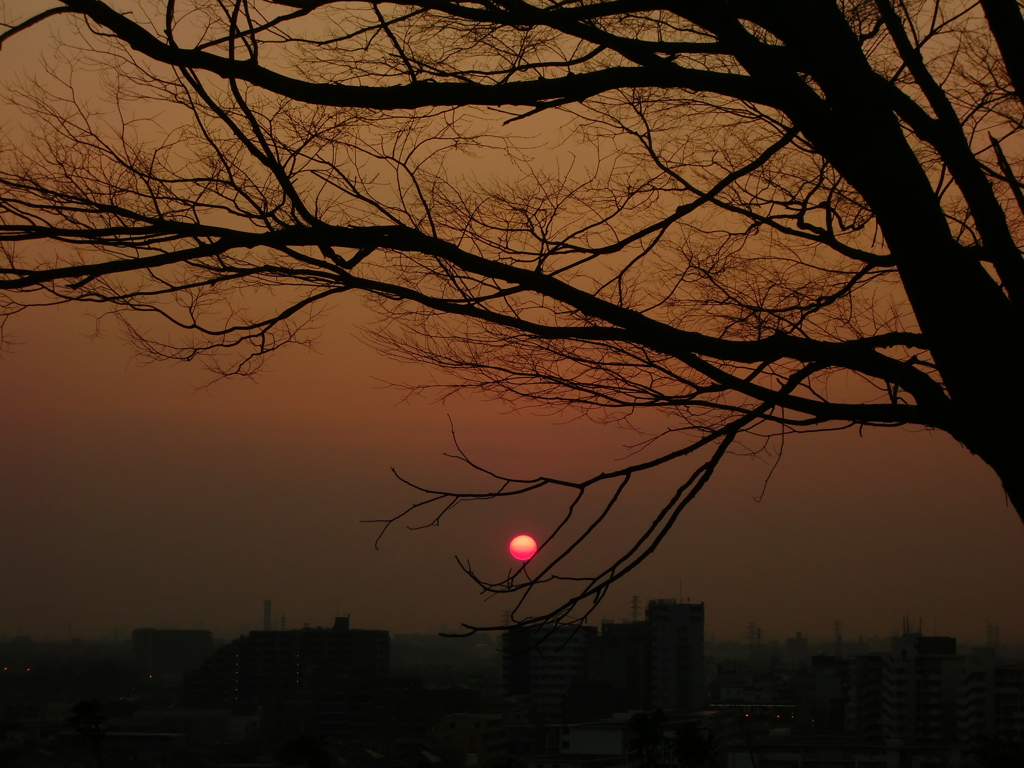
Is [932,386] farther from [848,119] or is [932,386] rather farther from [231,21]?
[231,21]

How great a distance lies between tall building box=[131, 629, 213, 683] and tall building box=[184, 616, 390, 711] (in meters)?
2.67

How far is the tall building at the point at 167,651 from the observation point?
24141 millimetres

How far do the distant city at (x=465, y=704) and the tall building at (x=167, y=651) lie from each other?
0.06 meters

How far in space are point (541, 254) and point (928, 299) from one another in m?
1.01

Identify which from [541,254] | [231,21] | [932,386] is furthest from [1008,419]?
[231,21]

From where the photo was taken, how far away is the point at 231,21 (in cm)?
237

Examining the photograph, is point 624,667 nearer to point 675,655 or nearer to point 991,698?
point 675,655

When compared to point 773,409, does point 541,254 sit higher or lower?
higher

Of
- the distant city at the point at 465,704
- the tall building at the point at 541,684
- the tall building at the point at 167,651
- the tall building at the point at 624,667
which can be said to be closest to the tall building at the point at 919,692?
the distant city at the point at 465,704

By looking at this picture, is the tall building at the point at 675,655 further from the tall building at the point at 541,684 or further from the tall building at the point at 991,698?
the tall building at the point at 991,698

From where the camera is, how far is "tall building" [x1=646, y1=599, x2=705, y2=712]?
23.0 meters

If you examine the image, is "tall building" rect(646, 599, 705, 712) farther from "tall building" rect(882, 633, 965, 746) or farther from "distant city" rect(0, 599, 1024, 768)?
"tall building" rect(882, 633, 965, 746)

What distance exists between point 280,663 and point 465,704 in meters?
4.22

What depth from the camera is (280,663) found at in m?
21.0
